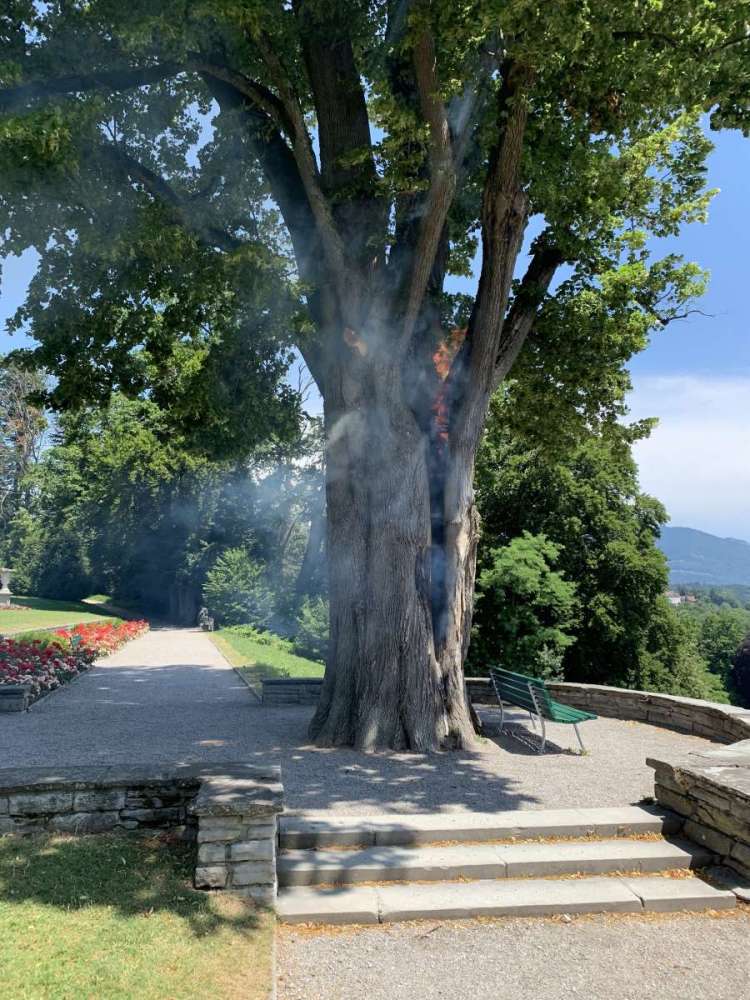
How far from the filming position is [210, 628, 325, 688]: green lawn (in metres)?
16.7

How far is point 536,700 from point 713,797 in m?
3.70

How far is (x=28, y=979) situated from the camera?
3518 millimetres

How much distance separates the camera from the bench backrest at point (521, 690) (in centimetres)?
907

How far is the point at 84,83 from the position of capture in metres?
8.77

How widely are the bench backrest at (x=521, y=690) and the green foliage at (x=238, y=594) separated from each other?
27333mm

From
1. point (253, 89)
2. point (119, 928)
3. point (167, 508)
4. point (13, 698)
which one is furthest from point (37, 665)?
point (167, 508)

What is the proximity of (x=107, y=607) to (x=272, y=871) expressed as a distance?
49862 millimetres

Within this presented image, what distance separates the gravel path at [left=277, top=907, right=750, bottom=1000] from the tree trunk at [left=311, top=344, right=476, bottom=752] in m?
4.04

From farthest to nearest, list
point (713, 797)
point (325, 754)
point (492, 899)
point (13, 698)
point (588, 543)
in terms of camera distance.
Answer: point (588, 543) → point (13, 698) → point (325, 754) → point (713, 797) → point (492, 899)

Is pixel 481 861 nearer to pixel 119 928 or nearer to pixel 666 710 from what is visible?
pixel 119 928

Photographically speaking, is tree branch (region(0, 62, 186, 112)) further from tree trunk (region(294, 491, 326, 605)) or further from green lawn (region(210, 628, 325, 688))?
tree trunk (region(294, 491, 326, 605))

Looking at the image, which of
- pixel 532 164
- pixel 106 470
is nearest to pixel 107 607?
pixel 106 470

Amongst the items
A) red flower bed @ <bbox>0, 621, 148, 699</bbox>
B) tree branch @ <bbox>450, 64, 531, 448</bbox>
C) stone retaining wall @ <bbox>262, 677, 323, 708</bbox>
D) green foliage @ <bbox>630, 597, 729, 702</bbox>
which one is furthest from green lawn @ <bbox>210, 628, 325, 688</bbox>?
green foliage @ <bbox>630, 597, 729, 702</bbox>

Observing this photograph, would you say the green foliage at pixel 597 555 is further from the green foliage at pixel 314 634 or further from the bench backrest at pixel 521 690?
the bench backrest at pixel 521 690
